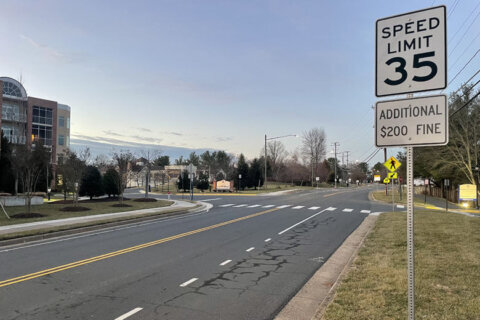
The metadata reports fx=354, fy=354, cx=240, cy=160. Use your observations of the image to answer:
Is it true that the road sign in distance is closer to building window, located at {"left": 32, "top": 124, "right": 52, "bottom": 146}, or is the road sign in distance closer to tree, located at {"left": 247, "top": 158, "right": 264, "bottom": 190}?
building window, located at {"left": 32, "top": 124, "right": 52, "bottom": 146}

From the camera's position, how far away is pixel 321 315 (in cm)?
496

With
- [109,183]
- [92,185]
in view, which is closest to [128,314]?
[92,185]

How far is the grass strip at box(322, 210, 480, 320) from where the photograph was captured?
4941mm

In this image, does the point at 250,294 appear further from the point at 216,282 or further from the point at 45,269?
the point at 45,269

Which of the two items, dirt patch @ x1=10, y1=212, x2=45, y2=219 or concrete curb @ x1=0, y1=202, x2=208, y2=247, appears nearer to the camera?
concrete curb @ x1=0, y1=202, x2=208, y2=247

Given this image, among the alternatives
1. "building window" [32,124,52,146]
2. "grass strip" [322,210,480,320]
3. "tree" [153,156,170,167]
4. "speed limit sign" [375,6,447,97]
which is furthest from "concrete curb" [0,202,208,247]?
"tree" [153,156,170,167]

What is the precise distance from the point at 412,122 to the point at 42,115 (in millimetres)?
60750

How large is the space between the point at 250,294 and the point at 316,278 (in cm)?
175

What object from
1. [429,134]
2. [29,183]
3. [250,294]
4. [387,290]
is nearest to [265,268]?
[250,294]

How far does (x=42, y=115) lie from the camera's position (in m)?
54.5

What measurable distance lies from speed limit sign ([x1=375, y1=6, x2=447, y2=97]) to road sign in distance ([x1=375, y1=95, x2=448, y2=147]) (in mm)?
144

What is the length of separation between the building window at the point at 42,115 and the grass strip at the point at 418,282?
183 ft

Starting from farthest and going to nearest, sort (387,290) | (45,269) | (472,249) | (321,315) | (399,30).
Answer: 1. (472,249)
2. (45,269)
3. (387,290)
4. (321,315)
5. (399,30)

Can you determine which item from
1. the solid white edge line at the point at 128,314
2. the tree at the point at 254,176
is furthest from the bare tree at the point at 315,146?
the solid white edge line at the point at 128,314
